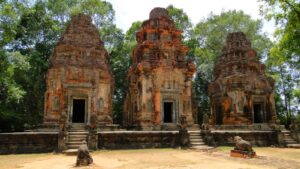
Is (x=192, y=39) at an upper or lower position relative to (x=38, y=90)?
upper

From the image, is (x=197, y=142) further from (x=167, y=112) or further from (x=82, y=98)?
(x=82, y=98)

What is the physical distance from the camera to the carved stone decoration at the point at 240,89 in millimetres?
22375

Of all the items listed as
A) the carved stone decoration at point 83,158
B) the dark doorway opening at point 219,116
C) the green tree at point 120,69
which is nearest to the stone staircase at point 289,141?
the dark doorway opening at point 219,116

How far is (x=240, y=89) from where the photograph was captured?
74.2ft

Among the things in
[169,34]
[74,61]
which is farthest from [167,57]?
[74,61]

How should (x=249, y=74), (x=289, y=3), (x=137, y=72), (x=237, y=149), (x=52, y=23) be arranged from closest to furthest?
(x=237, y=149) < (x=289, y=3) < (x=137, y=72) < (x=249, y=74) < (x=52, y=23)

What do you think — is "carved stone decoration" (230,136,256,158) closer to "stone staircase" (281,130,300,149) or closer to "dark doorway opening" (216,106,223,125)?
"stone staircase" (281,130,300,149)

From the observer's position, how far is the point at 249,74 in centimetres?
2306

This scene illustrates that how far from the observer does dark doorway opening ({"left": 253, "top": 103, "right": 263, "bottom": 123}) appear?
2295 centimetres

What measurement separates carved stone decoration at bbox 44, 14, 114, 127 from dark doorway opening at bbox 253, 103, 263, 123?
1318 cm

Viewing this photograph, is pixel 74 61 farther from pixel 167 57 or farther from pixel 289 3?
pixel 289 3

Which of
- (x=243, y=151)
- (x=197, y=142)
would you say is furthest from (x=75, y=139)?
(x=243, y=151)

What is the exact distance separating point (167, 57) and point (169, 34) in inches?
84.7

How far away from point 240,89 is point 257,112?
9.57ft
